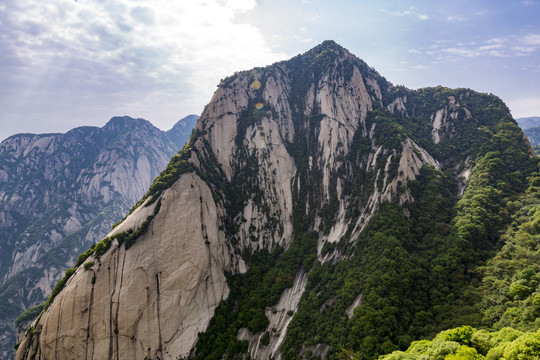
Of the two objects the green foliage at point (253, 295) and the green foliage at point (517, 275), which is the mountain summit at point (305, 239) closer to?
the green foliage at point (253, 295)

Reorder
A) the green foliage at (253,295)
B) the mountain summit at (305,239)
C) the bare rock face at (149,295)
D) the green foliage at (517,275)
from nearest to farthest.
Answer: the green foliage at (517,275), the mountain summit at (305,239), the bare rock face at (149,295), the green foliage at (253,295)

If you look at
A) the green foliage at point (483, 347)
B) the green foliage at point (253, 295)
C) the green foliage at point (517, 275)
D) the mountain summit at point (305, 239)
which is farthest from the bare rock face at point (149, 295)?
the green foliage at point (517, 275)

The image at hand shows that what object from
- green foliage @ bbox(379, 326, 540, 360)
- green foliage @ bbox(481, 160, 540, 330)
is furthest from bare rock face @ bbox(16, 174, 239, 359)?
green foliage @ bbox(481, 160, 540, 330)

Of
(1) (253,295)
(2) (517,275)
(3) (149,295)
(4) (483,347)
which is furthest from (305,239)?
(4) (483,347)

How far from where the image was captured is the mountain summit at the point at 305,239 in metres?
55.2

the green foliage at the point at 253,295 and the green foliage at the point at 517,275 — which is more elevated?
the green foliage at the point at 517,275

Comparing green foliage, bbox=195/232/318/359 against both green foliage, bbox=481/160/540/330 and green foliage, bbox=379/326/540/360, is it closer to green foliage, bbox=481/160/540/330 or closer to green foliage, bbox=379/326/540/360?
green foliage, bbox=379/326/540/360

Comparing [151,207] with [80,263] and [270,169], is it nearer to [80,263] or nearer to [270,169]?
[80,263]

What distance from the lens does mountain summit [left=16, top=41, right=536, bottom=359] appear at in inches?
2174

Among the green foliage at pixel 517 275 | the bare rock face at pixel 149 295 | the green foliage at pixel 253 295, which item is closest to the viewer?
the green foliage at pixel 517 275

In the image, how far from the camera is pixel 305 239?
3356 inches

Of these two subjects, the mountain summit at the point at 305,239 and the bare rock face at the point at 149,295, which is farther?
the bare rock face at the point at 149,295

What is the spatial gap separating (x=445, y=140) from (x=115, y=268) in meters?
124

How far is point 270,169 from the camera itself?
340 feet
